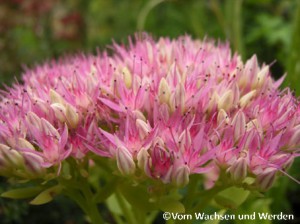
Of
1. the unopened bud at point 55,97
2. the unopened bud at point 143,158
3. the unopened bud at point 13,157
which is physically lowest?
the unopened bud at point 143,158

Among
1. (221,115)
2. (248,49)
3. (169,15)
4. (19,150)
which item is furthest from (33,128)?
(169,15)

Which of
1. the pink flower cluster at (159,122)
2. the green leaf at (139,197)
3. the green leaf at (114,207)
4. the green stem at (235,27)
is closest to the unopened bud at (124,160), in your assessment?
the pink flower cluster at (159,122)

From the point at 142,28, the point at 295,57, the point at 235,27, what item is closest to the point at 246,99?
the point at 295,57

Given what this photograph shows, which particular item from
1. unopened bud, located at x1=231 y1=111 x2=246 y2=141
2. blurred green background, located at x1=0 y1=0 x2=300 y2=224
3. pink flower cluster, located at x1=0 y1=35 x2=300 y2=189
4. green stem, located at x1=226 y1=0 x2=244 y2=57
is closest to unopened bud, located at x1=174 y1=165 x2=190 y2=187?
pink flower cluster, located at x1=0 y1=35 x2=300 y2=189

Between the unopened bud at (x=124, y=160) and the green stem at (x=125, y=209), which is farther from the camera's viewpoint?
the green stem at (x=125, y=209)

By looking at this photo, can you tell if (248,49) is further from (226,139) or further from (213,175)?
(226,139)

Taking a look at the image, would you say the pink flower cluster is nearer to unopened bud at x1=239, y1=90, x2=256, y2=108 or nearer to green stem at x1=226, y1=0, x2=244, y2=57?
unopened bud at x1=239, y1=90, x2=256, y2=108

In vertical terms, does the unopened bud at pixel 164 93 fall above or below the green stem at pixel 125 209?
above

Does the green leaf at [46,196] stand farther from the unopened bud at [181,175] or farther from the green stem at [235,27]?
the green stem at [235,27]
